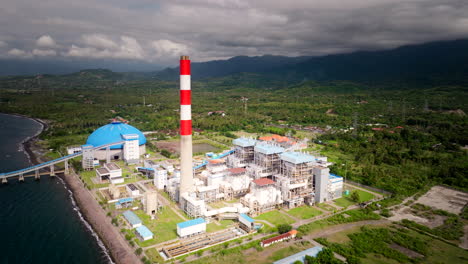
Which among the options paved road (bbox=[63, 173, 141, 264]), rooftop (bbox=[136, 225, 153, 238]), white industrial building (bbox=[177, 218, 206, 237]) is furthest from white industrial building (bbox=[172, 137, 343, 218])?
paved road (bbox=[63, 173, 141, 264])

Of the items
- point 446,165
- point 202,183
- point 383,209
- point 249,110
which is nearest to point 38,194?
point 202,183

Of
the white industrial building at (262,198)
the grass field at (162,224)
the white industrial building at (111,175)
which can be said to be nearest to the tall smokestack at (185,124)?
the grass field at (162,224)

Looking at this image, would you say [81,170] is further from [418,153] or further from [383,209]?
[418,153]

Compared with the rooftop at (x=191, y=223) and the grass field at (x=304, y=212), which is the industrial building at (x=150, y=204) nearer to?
the rooftop at (x=191, y=223)

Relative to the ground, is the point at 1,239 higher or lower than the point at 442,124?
lower

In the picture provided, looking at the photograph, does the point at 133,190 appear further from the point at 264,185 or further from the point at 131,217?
the point at 264,185

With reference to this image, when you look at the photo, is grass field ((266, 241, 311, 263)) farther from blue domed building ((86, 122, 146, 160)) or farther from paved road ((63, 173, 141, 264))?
blue domed building ((86, 122, 146, 160))

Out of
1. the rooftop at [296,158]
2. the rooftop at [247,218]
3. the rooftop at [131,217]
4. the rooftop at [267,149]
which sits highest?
the rooftop at [267,149]

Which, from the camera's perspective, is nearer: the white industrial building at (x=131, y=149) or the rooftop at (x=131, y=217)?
the rooftop at (x=131, y=217)
